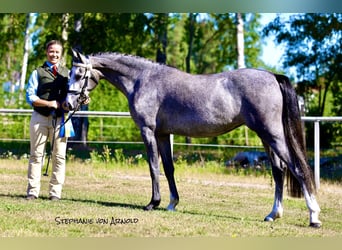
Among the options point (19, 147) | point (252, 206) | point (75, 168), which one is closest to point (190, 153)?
point (75, 168)

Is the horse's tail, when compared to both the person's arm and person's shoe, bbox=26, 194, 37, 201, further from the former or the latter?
person's shoe, bbox=26, 194, 37, 201

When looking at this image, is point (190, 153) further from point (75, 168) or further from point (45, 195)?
point (45, 195)

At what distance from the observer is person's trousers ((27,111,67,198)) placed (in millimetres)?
7164

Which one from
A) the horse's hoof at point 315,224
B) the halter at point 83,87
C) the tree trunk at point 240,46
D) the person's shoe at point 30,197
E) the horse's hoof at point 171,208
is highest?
the tree trunk at point 240,46

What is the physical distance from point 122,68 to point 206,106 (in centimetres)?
118

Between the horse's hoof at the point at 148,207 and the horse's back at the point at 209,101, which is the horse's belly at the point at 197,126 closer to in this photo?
the horse's back at the point at 209,101

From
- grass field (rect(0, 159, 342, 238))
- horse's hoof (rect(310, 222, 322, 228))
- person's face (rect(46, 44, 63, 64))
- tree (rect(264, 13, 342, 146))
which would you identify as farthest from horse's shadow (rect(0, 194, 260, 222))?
tree (rect(264, 13, 342, 146))

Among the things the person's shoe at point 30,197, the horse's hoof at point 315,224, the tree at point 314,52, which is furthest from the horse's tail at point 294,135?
the tree at point 314,52

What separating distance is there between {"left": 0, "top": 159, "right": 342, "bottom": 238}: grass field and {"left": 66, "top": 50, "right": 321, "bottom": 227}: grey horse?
0.42 metres

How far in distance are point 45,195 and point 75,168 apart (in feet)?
9.77

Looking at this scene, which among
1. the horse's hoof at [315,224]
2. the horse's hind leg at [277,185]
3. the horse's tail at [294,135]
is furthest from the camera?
the horse's hind leg at [277,185]

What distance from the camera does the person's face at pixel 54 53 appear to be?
707cm

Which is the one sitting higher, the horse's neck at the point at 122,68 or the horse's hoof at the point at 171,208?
the horse's neck at the point at 122,68

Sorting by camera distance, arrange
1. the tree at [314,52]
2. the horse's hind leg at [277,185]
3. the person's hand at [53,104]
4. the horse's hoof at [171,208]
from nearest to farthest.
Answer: the horse's hind leg at [277,185] < the horse's hoof at [171,208] < the person's hand at [53,104] < the tree at [314,52]
